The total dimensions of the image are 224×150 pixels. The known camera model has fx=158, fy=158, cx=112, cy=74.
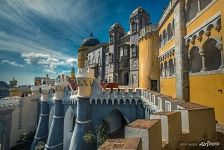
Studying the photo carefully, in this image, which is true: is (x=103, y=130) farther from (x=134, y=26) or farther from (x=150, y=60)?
(x=134, y=26)

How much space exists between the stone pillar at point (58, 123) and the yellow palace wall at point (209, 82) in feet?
67.4

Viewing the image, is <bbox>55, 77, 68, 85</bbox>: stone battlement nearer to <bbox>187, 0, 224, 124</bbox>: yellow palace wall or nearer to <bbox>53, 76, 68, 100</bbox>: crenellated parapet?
<bbox>53, 76, 68, 100</bbox>: crenellated parapet

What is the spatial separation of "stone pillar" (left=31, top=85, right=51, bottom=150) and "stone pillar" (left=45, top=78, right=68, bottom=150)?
458 cm

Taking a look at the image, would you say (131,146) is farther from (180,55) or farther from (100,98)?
(100,98)

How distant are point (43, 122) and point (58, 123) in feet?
20.3

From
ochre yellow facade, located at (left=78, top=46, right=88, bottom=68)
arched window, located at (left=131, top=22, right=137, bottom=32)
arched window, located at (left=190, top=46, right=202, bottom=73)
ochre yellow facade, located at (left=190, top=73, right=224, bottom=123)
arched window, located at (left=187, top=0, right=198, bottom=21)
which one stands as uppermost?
arched window, located at (left=131, top=22, right=137, bottom=32)

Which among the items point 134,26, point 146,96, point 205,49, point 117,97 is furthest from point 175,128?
point 134,26

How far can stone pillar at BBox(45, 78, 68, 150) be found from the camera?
24609mm

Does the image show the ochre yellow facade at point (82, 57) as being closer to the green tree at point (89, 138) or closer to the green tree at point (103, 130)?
the green tree at point (103, 130)

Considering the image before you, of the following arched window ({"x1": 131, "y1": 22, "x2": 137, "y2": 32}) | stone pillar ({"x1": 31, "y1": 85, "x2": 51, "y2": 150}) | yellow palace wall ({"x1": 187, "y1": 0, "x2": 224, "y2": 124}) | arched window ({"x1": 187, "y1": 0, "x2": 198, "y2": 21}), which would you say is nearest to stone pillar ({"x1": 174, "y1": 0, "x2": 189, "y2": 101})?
arched window ({"x1": 187, "y1": 0, "x2": 198, "y2": 21})

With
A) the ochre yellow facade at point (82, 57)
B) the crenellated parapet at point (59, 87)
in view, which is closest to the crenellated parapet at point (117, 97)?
the crenellated parapet at point (59, 87)

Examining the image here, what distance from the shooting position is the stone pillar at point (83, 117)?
1878 cm

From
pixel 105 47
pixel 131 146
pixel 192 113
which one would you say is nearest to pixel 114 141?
pixel 131 146

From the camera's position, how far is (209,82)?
30.9 feet
